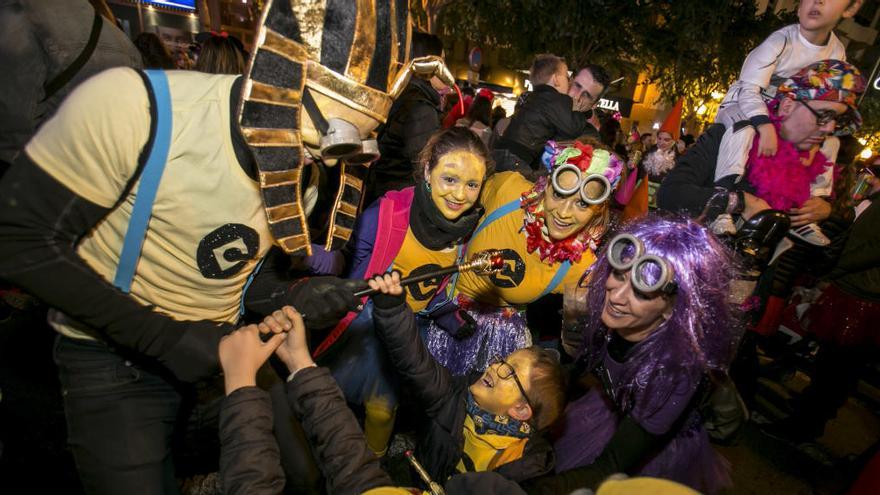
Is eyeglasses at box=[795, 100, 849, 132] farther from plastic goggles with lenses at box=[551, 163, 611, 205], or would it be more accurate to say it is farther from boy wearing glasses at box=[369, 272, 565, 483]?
boy wearing glasses at box=[369, 272, 565, 483]

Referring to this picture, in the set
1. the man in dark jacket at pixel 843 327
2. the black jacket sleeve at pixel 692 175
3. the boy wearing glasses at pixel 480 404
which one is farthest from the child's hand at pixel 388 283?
the man in dark jacket at pixel 843 327

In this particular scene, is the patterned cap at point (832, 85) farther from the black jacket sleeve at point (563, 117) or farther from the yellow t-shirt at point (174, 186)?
the yellow t-shirt at point (174, 186)

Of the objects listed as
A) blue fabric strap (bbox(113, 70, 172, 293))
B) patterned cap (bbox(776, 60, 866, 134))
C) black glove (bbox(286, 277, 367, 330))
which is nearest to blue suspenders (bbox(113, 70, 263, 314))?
blue fabric strap (bbox(113, 70, 172, 293))

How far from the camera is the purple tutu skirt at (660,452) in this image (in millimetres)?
2232

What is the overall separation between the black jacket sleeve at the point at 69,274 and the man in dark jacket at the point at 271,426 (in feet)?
0.42

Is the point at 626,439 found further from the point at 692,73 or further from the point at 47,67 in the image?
the point at 692,73

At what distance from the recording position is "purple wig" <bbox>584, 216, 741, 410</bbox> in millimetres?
1774

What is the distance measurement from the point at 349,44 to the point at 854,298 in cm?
427

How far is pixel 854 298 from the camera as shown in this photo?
3400 mm

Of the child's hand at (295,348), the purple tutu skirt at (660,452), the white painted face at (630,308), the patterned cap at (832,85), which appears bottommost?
the purple tutu skirt at (660,452)

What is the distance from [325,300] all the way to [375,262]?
2.59ft

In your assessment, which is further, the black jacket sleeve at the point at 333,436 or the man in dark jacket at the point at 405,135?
the man in dark jacket at the point at 405,135

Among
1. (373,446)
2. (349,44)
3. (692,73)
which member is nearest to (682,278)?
(349,44)

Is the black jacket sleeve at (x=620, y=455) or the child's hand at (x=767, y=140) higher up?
the child's hand at (x=767, y=140)
